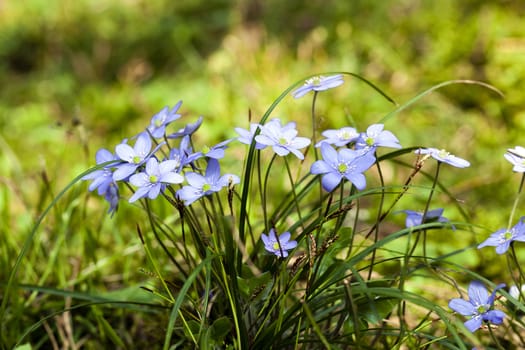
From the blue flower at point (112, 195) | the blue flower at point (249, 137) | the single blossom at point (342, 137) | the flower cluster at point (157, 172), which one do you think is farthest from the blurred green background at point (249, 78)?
the single blossom at point (342, 137)

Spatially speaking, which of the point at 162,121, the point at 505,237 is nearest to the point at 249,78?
the point at 162,121

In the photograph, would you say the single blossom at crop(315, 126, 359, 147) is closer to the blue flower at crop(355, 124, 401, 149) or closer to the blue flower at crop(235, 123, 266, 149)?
the blue flower at crop(355, 124, 401, 149)

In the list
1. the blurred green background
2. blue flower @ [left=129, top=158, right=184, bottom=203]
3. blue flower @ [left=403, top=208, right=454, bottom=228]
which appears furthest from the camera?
the blurred green background

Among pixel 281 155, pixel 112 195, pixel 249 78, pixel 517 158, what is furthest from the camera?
pixel 249 78

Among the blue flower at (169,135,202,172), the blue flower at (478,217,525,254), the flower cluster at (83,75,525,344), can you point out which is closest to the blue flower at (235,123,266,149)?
the flower cluster at (83,75,525,344)

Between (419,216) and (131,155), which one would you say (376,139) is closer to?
(419,216)

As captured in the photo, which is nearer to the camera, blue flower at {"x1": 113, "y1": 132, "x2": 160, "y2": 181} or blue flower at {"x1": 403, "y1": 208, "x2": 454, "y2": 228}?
blue flower at {"x1": 113, "y1": 132, "x2": 160, "y2": 181}
